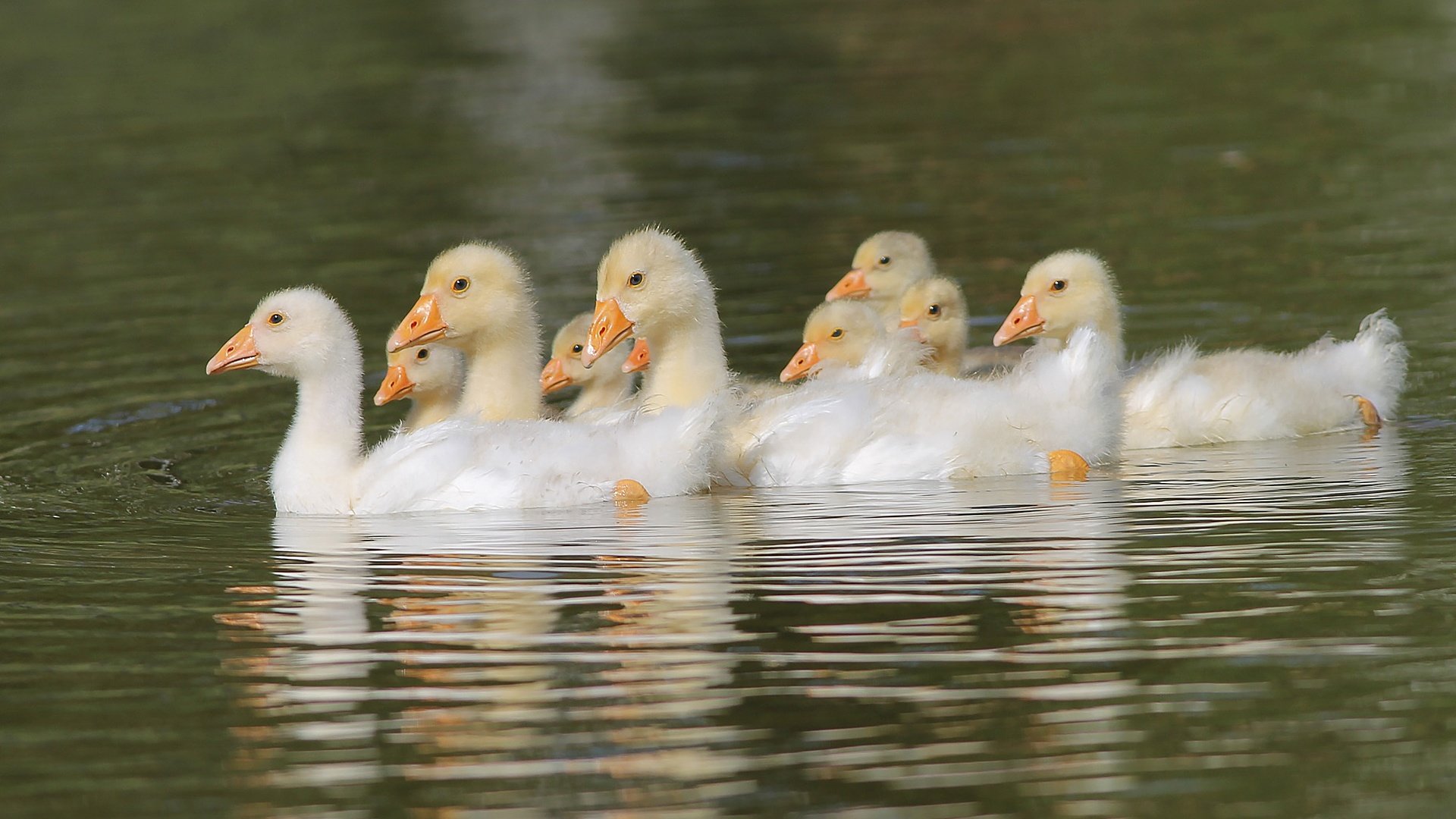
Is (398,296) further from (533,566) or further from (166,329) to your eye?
(533,566)

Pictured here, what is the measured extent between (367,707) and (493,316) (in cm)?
445

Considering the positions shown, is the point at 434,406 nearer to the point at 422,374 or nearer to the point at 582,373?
the point at 422,374

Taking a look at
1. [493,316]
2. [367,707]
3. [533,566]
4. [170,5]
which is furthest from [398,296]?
[170,5]

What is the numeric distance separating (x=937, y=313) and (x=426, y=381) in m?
3.03

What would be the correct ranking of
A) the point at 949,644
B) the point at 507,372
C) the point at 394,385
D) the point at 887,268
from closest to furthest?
the point at 949,644 → the point at 507,372 → the point at 394,385 → the point at 887,268

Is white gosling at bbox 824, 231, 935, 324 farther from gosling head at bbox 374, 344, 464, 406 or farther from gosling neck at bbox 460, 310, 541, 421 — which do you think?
gosling neck at bbox 460, 310, 541, 421

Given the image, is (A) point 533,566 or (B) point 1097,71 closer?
(A) point 533,566

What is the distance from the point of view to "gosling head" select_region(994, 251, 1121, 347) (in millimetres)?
12031

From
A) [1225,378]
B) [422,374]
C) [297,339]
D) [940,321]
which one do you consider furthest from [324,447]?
[1225,378]

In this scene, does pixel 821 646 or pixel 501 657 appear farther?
pixel 501 657

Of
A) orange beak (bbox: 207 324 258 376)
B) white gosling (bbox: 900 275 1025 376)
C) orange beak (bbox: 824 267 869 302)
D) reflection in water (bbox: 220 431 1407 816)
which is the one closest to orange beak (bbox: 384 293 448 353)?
orange beak (bbox: 207 324 258 376)

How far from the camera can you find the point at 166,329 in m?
16.6

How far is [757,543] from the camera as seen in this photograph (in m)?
9.47

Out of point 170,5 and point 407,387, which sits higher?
point 170,5
